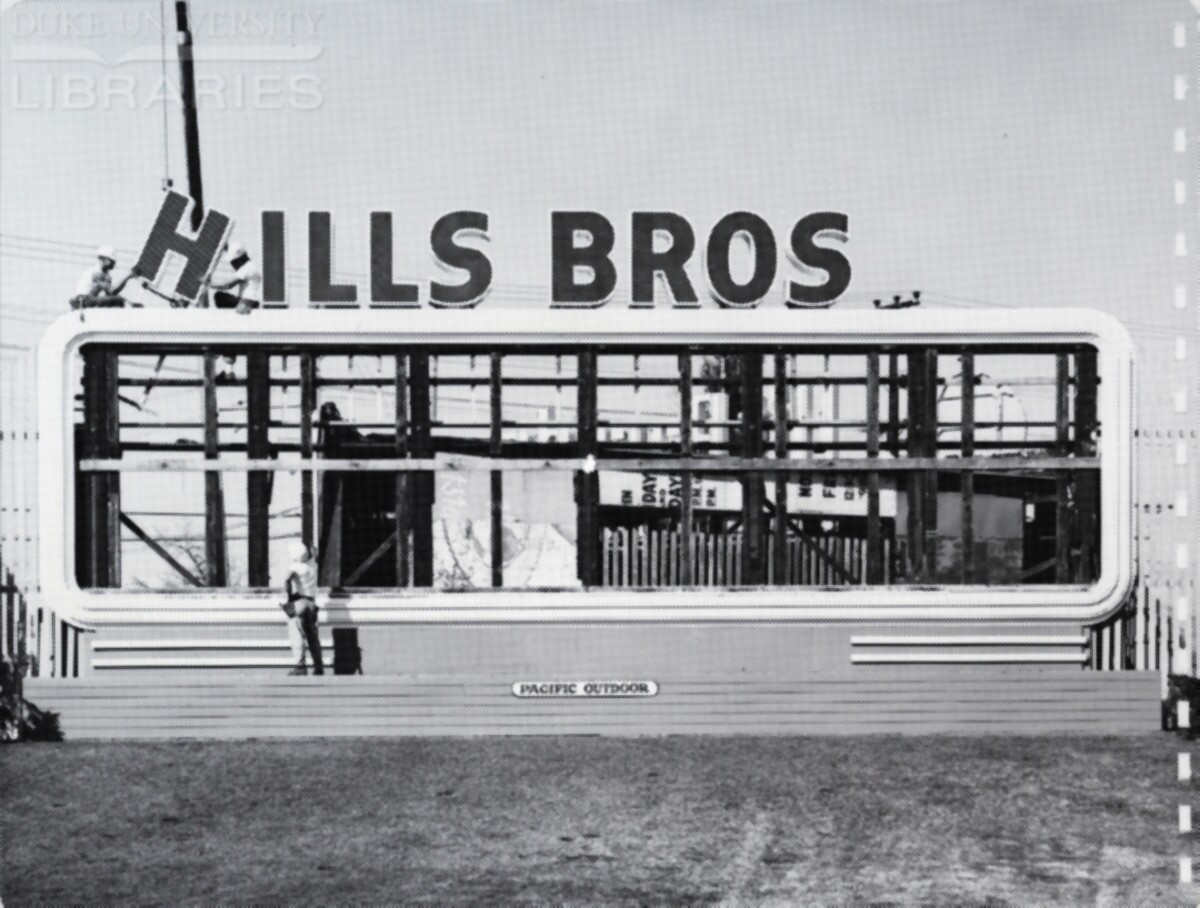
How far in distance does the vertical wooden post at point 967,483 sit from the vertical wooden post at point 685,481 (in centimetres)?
295

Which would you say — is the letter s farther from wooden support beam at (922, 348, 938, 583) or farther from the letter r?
the letter r

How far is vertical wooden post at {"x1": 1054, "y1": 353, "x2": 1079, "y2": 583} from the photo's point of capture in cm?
1479

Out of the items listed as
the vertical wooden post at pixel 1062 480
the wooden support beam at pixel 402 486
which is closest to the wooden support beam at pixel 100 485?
the wooden support beam at pixel 402 486

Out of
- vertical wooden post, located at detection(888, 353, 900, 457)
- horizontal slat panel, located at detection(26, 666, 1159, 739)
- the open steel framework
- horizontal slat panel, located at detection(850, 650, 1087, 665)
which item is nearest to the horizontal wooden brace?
the open steel framework

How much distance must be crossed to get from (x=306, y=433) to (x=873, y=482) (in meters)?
6.15

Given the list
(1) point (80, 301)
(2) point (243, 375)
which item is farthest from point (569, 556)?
(1) point (80, 301)

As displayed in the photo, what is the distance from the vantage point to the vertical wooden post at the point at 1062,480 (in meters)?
14.8

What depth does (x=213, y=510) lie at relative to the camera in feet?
47.6

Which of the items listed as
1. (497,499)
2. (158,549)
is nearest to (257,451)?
(158,549)

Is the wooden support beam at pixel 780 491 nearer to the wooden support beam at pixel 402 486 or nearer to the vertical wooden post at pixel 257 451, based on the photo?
the wooden support beam at pixel 402 486

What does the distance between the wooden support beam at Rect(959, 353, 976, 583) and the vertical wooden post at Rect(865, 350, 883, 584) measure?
0.90 metres

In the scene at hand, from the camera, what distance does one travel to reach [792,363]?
14984mm

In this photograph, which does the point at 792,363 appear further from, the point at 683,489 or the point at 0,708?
the point at 0,708

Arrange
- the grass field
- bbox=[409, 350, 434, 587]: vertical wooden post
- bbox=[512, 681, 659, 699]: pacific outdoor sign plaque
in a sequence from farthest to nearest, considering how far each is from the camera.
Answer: bbox=[409, 350, 434, 587]: vertical wooden post < bbox=[512, 681, 659, 699]: pacific outdoor sign plaque < the grass field
